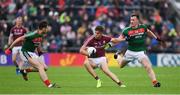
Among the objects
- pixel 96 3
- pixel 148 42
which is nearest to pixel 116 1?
pixel 96 3

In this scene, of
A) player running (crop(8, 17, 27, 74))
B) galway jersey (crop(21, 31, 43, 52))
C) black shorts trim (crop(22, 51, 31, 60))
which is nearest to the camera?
galway jersey (crop(21, 31, 43, 52))

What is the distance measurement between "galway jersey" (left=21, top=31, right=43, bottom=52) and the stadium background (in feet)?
54.2

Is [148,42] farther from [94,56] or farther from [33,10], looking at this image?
[94,56]

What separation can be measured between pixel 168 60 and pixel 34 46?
1897 centimetres

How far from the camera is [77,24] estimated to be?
136 feet

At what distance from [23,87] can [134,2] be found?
77.1 ft

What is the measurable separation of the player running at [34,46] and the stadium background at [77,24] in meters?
16.6

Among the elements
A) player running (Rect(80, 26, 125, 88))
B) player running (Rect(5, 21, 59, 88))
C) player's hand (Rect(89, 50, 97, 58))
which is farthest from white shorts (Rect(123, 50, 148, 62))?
player running (Rect(5, 21, 59, 88))

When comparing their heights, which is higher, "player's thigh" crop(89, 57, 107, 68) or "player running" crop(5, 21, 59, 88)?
"player running" crop(5, 21, 59, 88)

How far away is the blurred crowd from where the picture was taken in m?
40.5

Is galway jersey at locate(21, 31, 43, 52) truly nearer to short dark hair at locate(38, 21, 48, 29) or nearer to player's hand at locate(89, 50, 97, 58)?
short dark hair at locate(38, 21, 48, 29)

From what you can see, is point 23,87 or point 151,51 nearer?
point 23,87

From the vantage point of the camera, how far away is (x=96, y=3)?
1698 inches

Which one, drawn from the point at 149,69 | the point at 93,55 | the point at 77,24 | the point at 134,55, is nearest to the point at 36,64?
the point at 93,55
